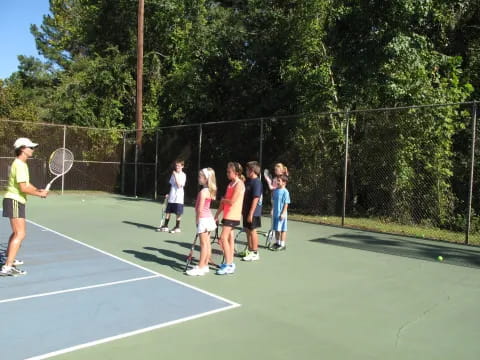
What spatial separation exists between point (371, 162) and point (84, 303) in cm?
1039

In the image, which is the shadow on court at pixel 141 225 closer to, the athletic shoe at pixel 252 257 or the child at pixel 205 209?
the athletic shoe at pixel 252 257

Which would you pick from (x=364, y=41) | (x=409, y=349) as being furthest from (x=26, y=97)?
(x=409, y=349)

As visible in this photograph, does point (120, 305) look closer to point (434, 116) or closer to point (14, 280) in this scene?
point (14, 280)

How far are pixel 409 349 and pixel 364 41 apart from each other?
10.9 meters

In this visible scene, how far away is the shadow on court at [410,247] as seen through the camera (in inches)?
311

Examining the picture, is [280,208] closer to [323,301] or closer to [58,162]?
[323,301]

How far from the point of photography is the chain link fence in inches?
479

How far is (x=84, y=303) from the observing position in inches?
189

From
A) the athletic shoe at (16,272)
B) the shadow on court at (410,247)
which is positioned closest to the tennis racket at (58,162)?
the athletic shoe at (16,272)

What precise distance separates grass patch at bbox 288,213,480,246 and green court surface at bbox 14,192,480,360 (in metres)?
0.91

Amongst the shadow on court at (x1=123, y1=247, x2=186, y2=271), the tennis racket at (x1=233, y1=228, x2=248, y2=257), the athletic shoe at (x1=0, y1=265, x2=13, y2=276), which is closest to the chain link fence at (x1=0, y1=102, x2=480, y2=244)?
the tennis racket at (x1=233, y1=228, x2=248, y2=257)

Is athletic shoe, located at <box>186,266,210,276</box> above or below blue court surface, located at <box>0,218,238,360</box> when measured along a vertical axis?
above

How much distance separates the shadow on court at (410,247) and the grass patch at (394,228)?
2.53 feet

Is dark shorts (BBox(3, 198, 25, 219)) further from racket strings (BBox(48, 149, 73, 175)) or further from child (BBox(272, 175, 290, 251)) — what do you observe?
child (BBox(272, 175, 290, 251))
